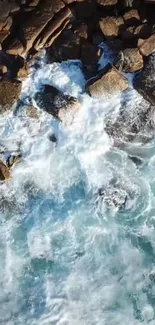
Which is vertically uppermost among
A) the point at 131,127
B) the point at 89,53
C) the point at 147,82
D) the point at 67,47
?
the point at 67,47

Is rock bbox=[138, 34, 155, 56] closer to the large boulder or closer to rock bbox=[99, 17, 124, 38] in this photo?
rock bbox=[99, 17, 124, 38]

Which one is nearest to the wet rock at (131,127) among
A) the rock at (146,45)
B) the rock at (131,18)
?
the rock at (146,45)

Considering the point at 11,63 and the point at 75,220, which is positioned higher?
the point at 11,63

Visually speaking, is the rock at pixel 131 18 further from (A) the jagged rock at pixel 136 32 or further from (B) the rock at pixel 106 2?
(B) the rock at pixel 106 2

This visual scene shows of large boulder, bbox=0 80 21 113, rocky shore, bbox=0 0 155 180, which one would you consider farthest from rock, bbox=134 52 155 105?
large boulder, bbox=0 80 21 113

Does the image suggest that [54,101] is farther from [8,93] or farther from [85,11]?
[85,11]

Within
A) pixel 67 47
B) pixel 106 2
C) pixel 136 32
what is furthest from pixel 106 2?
pixel 67 47

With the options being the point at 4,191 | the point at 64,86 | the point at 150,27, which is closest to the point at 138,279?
the point at 4,191
